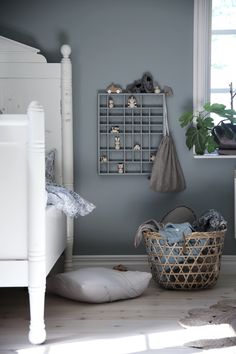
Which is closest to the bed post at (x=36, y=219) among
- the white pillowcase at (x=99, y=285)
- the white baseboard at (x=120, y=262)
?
the white pillowcase at (x=99, y=285)

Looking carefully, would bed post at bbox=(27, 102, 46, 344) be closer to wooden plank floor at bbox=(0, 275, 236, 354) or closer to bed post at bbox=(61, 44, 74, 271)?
wooden plank floor at bbox=(0, 275, 236, 354)

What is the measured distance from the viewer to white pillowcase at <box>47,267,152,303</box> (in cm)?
385

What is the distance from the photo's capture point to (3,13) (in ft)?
15.3

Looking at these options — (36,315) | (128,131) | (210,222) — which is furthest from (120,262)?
(36,315)

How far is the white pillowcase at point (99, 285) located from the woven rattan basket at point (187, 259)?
146 millimetres

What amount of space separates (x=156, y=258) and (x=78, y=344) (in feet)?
3.96

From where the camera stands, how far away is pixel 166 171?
4586 millimetres

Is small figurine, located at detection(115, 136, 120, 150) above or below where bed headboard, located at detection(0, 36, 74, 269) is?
below

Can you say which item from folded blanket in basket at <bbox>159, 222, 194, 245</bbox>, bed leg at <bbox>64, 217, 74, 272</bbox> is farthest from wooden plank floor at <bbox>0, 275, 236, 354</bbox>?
bed leg at <bbox>64, 217, 74, 272</bbox>

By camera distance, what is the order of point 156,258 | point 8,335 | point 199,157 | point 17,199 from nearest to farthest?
point 17,199 < point 8,335 < point 156,258 < point 199,157

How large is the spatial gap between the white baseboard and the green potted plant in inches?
31.4

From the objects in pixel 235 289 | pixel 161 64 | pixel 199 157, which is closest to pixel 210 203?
pixel 199 157

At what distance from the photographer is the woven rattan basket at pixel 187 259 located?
4.11m

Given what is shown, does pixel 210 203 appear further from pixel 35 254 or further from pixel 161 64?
pixel 35 254
